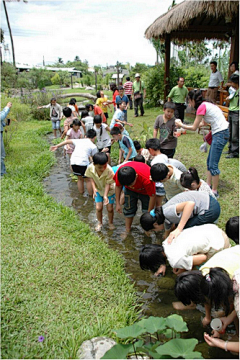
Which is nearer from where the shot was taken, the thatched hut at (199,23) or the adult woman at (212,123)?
the adult woman at (212,123)

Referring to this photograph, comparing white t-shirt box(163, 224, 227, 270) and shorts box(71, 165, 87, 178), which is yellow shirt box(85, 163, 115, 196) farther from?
white t-shirt box(163, 224, 227, 270)

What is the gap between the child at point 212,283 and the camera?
216 centimetres

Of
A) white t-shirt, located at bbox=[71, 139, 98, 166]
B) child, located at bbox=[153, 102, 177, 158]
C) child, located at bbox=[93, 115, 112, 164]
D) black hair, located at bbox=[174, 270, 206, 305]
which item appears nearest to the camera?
black hair, located at bbox=[174, 270, 206, 305]

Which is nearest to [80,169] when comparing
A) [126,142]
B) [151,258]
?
[126,142]

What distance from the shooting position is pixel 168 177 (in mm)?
3662

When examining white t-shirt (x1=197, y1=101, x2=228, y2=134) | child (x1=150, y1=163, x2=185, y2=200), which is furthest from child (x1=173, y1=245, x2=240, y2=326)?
white t-shirt (x1=197, y1=101, x2=228, y2=134)

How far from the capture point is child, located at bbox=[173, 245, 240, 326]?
2.16 meters

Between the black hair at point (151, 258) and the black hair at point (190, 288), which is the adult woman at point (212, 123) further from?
the black hair at point (190, 288)

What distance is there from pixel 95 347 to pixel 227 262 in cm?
122

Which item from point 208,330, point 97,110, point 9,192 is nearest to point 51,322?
point 208,330

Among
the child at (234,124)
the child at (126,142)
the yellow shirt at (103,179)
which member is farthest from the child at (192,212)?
the child at (234,124)

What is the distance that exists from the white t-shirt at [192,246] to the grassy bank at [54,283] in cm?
61

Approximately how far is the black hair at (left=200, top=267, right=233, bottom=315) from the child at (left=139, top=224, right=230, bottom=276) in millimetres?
548

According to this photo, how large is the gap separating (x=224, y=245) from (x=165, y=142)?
2.49 m
